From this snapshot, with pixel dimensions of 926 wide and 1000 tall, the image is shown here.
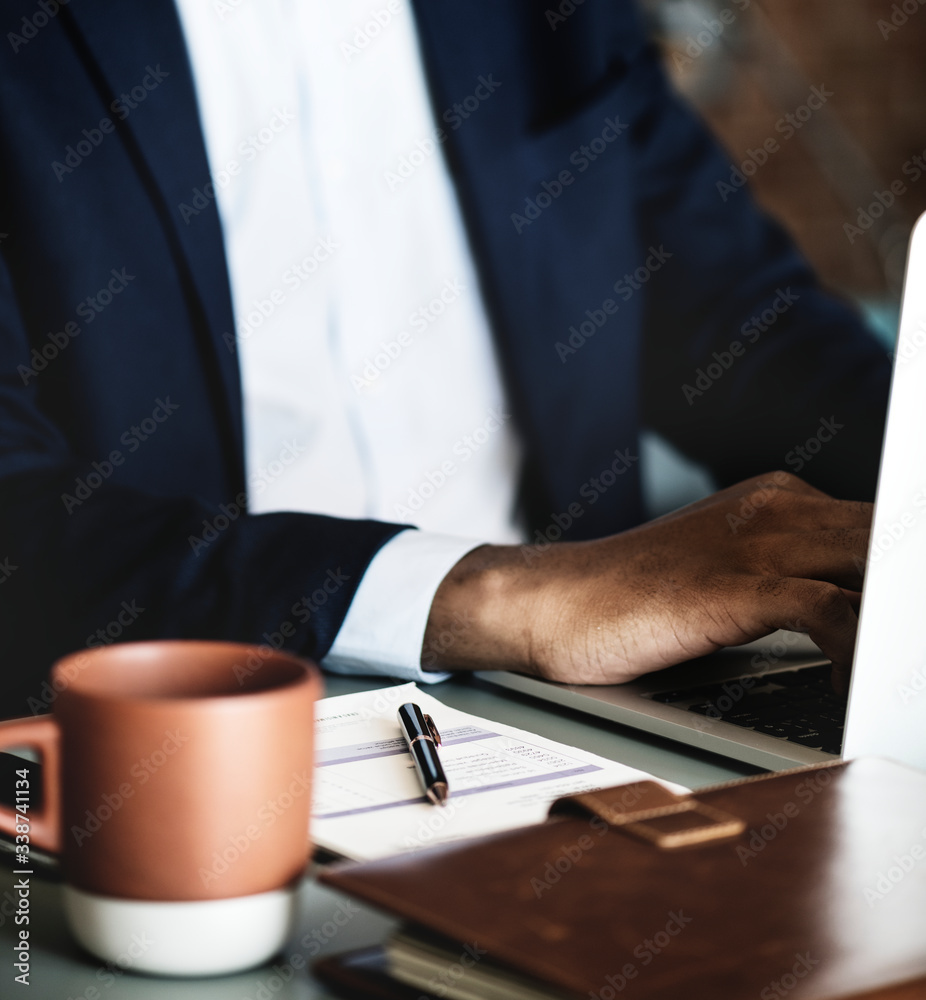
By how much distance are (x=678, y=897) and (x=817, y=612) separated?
36cm

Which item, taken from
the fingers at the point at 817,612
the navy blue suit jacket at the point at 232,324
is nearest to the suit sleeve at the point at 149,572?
the navy blue suit jacket at the point at 232,324

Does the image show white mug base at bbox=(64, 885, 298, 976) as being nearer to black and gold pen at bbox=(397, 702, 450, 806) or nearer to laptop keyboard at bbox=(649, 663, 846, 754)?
black and gold pen at bbox=(397, 702, 450, 806)

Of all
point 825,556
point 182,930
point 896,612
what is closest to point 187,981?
point 182,930

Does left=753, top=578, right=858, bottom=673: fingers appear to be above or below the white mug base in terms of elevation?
below

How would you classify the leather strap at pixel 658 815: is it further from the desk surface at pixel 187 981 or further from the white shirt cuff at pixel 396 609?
the white shirt cuff at pixel 396 609

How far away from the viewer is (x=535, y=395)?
1.26 m

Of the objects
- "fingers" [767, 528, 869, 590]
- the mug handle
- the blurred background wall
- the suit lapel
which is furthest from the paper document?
the blurred background wall

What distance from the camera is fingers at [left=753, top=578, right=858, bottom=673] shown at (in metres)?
Answer: 0.62

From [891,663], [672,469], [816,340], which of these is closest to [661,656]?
[891,663]

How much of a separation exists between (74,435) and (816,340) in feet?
2.58

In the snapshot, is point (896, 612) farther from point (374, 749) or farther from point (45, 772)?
point (45, 772)

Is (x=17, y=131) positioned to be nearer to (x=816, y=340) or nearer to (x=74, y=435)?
(x=74, y=435)

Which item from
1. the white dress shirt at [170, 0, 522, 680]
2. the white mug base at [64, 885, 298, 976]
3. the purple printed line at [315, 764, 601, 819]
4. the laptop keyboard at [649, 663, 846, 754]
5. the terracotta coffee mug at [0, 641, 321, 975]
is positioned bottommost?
the laptop keyboard at [649, 663, 846, 754]

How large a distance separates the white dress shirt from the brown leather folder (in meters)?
0.88
